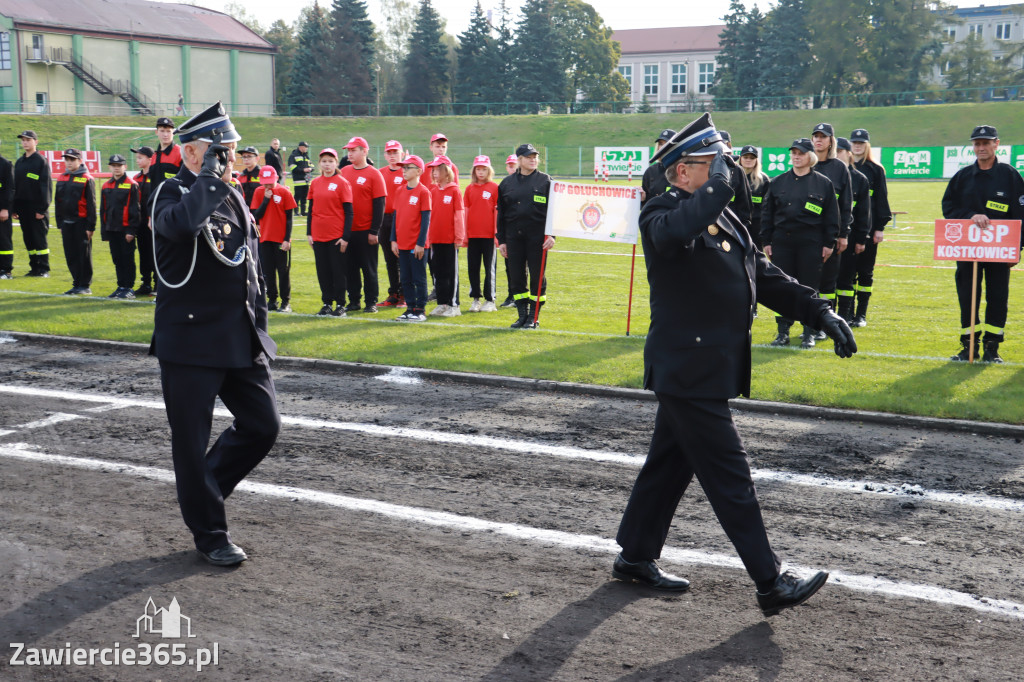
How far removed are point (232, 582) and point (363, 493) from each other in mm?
1470

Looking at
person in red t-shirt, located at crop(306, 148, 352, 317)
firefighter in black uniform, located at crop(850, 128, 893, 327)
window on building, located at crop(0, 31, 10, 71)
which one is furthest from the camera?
window on building, located at crop(0, 31, 10, 71)

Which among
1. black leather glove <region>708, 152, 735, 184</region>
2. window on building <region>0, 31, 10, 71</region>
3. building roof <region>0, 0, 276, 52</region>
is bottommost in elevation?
black leather glove <region>708, 152, 735, 184</region>

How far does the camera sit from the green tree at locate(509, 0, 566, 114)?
8872 centimetres

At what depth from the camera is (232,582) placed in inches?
197

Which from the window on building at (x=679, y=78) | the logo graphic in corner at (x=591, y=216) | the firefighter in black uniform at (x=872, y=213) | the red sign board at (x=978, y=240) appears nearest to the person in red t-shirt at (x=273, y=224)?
the logo graphic in corner at (x=591, y=216)

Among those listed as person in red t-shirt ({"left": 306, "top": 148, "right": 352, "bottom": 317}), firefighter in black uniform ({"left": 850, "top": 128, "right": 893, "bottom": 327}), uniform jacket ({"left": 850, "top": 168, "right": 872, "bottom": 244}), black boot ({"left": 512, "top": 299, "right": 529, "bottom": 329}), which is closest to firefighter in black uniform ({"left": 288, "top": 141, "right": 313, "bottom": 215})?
person in red t-shirt ({"left": 306, "top": 148, "right": 352, "bottom": 317})

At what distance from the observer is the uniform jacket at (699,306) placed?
15.0 ft

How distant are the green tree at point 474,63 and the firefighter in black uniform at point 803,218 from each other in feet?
263

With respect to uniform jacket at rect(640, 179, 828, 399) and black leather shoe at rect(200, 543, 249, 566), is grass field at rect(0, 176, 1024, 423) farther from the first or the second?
black leather shoe at rect(200, 543, 249, 566)

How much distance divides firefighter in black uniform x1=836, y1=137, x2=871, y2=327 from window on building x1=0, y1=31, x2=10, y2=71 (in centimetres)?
7287

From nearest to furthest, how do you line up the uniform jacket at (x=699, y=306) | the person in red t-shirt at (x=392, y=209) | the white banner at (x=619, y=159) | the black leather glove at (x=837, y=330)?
the uniform jacket at (x=699, y=306) → the black leather glove at (x=837, y=330) → the person in red t-shirt at (x=392, y=209) → the white banner at (x=619, y=159)

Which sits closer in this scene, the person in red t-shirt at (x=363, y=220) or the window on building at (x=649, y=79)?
the person in red t-shirt at (x=363, y=220)

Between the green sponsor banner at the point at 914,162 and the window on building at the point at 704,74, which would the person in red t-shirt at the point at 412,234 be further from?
the window on building at the point at 704,74

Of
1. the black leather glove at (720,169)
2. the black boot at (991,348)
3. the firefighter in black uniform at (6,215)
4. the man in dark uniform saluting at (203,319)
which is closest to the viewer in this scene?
the black leather glove at (720,169)
